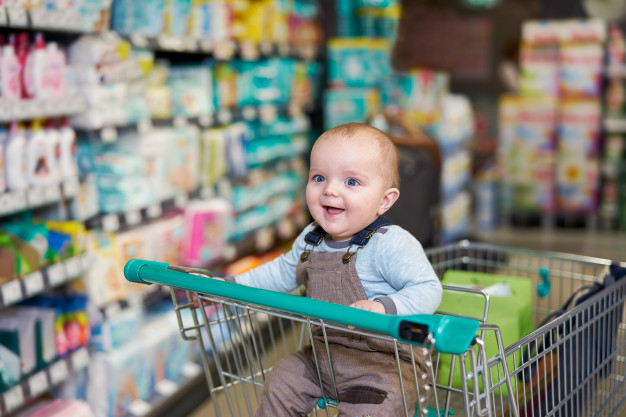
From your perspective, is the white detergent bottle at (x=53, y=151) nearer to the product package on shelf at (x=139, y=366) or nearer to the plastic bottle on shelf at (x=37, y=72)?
the plastic bottle on shelf at (x=37, y=72)

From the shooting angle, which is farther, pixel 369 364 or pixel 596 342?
pixel 596 342

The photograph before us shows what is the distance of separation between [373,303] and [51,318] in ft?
5.34

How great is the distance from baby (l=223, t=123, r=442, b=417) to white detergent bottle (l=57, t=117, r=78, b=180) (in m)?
1.34

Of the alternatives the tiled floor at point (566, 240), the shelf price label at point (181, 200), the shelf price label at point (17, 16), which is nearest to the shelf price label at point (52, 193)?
the shelf price label at point (17, 16)

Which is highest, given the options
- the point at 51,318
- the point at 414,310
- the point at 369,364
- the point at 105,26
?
the point at 105,26

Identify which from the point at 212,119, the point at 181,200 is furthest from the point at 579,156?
the point at 181,200

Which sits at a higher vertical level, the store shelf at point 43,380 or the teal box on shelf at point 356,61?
the teal box on shelf at point 356,61

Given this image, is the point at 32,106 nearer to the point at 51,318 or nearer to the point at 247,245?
the point at 51,318

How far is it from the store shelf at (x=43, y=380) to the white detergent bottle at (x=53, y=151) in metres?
0.70

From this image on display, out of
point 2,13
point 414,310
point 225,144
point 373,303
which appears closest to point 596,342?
point 414,310

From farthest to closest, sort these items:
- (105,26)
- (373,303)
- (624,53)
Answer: (624,53), (105,26), (373,303)

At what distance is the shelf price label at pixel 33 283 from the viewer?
244 cm

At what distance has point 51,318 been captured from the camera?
2.64m

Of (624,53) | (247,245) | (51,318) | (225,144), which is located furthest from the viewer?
(624,53)
